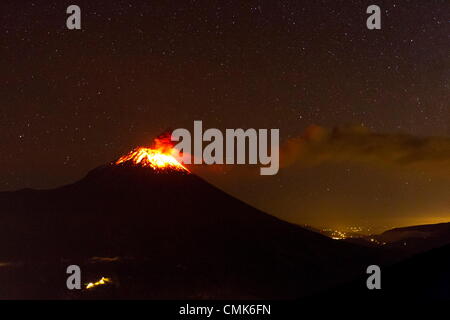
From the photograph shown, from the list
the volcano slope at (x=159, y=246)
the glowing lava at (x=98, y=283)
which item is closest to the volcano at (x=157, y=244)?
the volcano slope at (x=159, y=246)

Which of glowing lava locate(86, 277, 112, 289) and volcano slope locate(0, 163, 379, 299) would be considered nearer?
glowing lava locate(86, 277, 112, 289)

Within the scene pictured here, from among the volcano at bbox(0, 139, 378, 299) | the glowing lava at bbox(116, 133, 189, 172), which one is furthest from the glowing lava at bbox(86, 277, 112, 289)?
the glowing lava at bbox(116, 133, 189, 172)

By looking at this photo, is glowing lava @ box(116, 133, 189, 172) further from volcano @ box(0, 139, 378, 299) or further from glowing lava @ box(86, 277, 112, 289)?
glowing lava @ box(86, 277, 112, 289)

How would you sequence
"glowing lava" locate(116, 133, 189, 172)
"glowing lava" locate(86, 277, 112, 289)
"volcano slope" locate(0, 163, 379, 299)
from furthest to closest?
1. "glowing lava" locate(116, 133, 189, 172)
2. "volcano slope" locate(0, 163, 379, 299)
3. "glowing lava" locate(86, 277, 112, 289)

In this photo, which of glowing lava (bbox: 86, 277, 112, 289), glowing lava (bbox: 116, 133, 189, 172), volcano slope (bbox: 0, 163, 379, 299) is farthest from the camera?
glowing lava (bbox: 116, 133, 189, 172)

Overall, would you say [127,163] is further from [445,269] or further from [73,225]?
[445,269]
